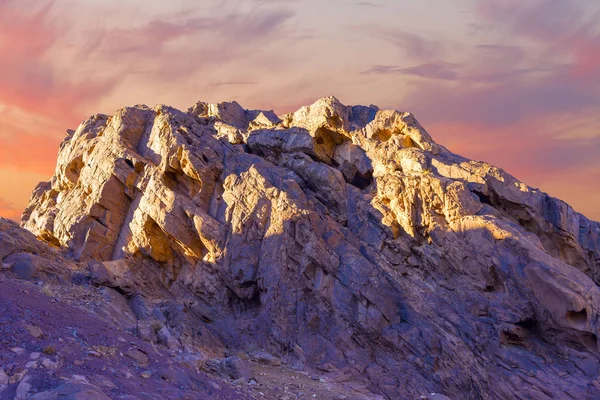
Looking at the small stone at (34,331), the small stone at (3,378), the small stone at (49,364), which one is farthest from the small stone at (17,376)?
the small stone at (34,331)

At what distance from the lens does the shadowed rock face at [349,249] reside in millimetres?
27781

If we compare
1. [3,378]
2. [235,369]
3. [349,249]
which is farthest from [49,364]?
[349,249]

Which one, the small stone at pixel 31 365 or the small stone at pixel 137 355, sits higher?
the small stone at pixel 137 355

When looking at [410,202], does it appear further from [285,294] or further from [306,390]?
[306,390]

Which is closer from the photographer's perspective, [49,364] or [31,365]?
[31,365]

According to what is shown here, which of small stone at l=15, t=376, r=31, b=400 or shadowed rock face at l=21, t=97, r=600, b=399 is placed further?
shadowed rock face at l=21, t=97, r=600, b=399

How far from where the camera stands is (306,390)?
821 inches

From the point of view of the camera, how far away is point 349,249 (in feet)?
103

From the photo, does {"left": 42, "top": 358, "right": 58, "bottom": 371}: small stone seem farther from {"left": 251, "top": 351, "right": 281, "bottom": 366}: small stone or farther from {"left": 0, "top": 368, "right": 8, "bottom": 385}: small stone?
{"left": 251, "top": 351, "right": 281, "bottom": 366}: small stone

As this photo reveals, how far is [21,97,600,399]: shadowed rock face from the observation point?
27781 mm

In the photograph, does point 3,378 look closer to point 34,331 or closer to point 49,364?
point 49,364

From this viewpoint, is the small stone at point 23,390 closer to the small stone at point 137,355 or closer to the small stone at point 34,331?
the small stone at point 34,331

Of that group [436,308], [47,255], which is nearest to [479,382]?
[436,308]

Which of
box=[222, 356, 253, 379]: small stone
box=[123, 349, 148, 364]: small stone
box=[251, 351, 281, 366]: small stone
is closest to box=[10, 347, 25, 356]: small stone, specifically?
box=[123, 349, 148, 364]: small stone
